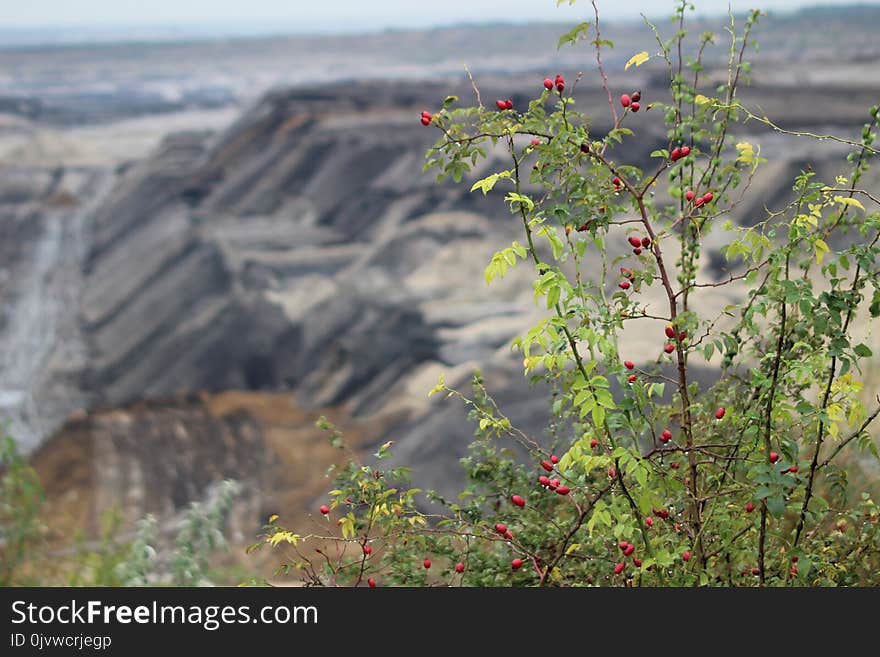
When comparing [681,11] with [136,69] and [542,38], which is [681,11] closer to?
[542,38]

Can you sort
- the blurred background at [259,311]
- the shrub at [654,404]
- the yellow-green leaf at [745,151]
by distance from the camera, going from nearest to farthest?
the shrub at [654,404], the yellow-green leaf at [745,151], the blurred background at [259,311]

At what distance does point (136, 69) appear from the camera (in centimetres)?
10250

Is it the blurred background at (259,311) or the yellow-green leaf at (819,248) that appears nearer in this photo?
the yellow-green leaf at (819,248)

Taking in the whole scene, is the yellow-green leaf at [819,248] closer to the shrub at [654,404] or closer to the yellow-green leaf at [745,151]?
the shrub at [654,404]

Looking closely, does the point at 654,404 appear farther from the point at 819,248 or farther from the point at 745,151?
the point at 745,151

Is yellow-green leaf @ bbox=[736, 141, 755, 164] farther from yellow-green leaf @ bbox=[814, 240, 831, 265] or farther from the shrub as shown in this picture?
yellow-green leaf @ bbox=[814, 240, 831, 265]

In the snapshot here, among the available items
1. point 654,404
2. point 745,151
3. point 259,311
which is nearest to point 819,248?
point 745,151

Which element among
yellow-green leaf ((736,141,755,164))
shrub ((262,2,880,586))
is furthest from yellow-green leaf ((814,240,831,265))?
yellow-green leaf ((736,141,755,164))

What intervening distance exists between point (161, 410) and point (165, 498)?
11.8ft

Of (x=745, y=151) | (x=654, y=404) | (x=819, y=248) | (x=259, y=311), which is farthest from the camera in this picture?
(x=259, y=311)

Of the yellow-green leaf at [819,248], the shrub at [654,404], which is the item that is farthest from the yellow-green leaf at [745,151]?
the yellow-green leaf at [819,248]

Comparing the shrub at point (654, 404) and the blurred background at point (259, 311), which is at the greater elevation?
the blurred background at point (259, 311)
